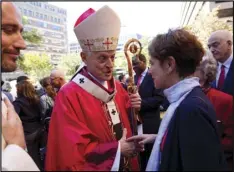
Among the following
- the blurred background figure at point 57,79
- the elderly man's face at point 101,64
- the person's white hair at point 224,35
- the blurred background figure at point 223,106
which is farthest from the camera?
the blurred background figure at point 57,79

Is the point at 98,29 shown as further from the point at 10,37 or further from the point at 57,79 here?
the point at 57,79

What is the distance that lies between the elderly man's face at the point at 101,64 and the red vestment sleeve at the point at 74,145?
37 cm

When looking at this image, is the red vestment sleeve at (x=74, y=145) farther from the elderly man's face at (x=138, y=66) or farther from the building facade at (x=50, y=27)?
the building facade at (x=50, y=27)

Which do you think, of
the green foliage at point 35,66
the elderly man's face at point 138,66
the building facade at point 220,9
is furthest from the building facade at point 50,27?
the elderly man's face at point 138,66

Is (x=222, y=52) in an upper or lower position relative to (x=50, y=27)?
lower

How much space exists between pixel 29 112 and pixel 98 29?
292 centimetres

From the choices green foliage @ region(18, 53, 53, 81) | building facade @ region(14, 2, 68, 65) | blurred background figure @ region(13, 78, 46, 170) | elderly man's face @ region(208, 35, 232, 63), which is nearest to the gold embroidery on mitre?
elderly man's face @ region(208, 35, 232, 63)

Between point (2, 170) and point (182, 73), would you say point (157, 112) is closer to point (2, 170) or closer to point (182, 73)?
point (182, 73)

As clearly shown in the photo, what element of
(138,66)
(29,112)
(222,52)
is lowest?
(29,112)

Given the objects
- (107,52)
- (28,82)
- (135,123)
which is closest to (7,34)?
(107,52)

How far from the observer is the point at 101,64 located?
242cm

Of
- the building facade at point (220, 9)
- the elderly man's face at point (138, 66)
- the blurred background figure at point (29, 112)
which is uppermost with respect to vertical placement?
the building facade at point (220, 9)

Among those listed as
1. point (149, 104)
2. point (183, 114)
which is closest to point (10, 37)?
point (183, 114)

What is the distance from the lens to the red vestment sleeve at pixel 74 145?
1.97 meters
